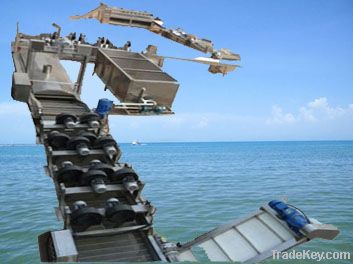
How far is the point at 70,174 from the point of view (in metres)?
8.86

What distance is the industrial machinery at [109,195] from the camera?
302 inches

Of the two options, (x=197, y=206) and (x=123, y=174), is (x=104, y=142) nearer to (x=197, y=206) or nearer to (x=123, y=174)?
(x=123, y=174)

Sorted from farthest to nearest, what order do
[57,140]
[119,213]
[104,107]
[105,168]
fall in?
1. [104,107]
2. [57,140]
3. [105,168]
4. [119,213]

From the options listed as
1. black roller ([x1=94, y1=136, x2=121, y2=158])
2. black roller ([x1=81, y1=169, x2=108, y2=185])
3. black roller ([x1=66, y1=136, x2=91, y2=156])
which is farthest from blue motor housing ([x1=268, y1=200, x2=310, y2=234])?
black roller ([x1=66, y1=136, x2=91, y2=156])

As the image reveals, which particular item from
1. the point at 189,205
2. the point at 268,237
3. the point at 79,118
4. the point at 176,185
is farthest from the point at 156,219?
the point at 176,185

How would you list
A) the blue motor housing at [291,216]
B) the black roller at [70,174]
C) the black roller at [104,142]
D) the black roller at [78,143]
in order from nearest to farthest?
1. the blue motor housing at [291,216]
2. the black roller at [70,174]
3. the black roller at [78,143]
4. the black roller at [104,142]

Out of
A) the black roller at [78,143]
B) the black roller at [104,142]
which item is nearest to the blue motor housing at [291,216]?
the black roller at [104,142]

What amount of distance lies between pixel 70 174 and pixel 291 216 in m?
4.96

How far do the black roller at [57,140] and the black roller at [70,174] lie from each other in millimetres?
1400

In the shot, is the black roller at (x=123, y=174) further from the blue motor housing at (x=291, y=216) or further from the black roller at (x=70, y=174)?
the blue motor housing at (x=291, y=216)

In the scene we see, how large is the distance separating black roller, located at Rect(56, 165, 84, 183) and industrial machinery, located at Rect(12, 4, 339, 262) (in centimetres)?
2

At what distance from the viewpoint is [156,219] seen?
18516 millimetres

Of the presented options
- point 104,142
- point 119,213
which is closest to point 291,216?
point 119,213

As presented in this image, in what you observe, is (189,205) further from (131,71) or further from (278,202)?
(278,202)
